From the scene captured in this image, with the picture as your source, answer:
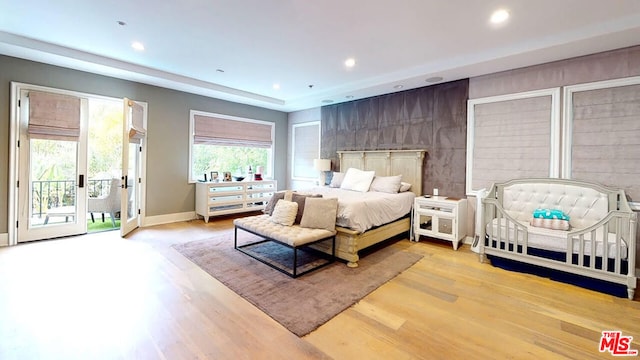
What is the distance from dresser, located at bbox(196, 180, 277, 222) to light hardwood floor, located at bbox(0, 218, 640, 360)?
90.4 inches

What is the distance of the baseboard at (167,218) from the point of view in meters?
5.22

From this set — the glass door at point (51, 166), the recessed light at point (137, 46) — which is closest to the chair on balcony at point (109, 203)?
the glass door at point (51, 166)

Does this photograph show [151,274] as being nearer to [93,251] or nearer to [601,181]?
[93,251]

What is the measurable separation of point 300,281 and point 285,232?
0.62 m

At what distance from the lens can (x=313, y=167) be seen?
694 cm

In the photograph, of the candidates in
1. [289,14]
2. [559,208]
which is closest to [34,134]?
[289,14]

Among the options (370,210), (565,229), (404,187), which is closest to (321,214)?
(370,210)

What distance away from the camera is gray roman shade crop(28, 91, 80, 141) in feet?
13.1

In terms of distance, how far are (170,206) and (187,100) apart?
2223mm

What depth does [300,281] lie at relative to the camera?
2900 mm

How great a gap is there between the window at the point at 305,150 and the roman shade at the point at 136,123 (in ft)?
11.6

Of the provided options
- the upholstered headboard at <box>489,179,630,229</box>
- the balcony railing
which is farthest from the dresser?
the upholstered headboard at <box>489,179,630,229</box>

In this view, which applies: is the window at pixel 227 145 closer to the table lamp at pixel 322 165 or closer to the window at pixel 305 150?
the window at pixel 305 150

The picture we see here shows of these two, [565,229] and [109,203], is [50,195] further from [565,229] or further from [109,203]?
[565,229]
